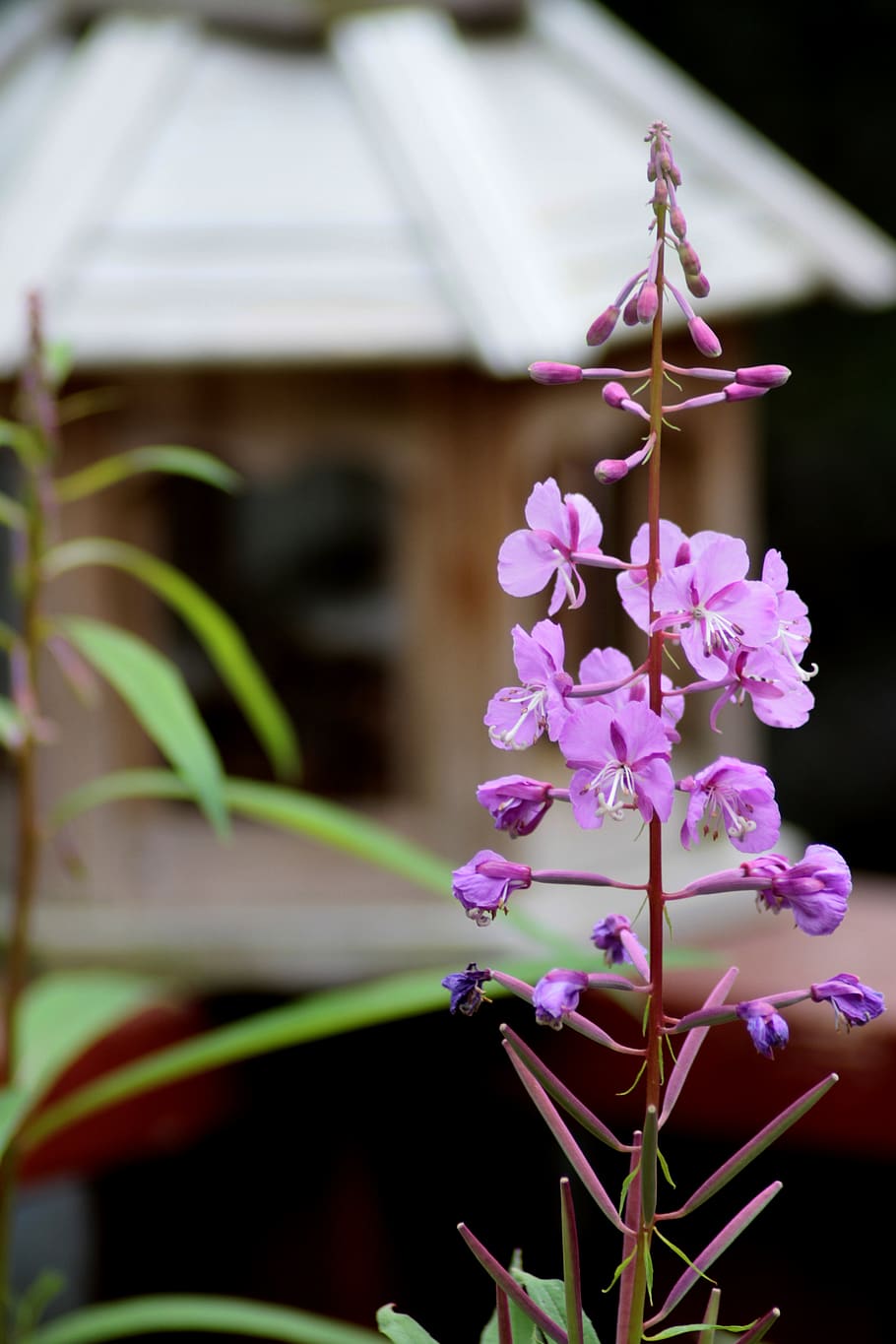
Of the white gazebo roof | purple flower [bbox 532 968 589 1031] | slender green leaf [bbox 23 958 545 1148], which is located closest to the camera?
purple flower [bbox 532 968 589 1031]

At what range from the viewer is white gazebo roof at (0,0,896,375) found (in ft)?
5.72

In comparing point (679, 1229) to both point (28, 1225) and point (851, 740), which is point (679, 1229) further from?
point (851, 740)

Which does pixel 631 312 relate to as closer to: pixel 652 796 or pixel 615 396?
pixel 615 396

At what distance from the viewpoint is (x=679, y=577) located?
0.45 m

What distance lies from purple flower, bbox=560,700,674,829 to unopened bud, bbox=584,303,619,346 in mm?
138

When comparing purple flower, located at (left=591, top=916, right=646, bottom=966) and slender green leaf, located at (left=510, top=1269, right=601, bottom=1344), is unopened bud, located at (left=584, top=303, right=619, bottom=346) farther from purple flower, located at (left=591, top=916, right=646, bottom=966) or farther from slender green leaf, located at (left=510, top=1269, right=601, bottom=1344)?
slender green leaf, located at (left=510, top=1269, right=601, bottom=1344)

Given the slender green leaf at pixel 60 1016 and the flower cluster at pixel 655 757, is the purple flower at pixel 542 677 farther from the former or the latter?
the slender green leaf at pixel 60 1016

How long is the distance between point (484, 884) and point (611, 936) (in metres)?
0.06

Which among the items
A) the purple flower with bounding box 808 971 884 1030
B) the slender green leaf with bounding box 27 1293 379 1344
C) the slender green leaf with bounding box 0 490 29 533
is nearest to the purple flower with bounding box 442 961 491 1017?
the purple flower with bounding box 808 971 884 1030

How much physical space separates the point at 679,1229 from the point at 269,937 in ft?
2.40

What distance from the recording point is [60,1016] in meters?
0.97

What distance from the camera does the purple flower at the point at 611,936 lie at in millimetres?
480

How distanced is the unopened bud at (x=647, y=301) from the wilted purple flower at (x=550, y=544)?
6cm

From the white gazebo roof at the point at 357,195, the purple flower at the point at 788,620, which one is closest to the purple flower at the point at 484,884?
the purple flower at the point at 788,620
